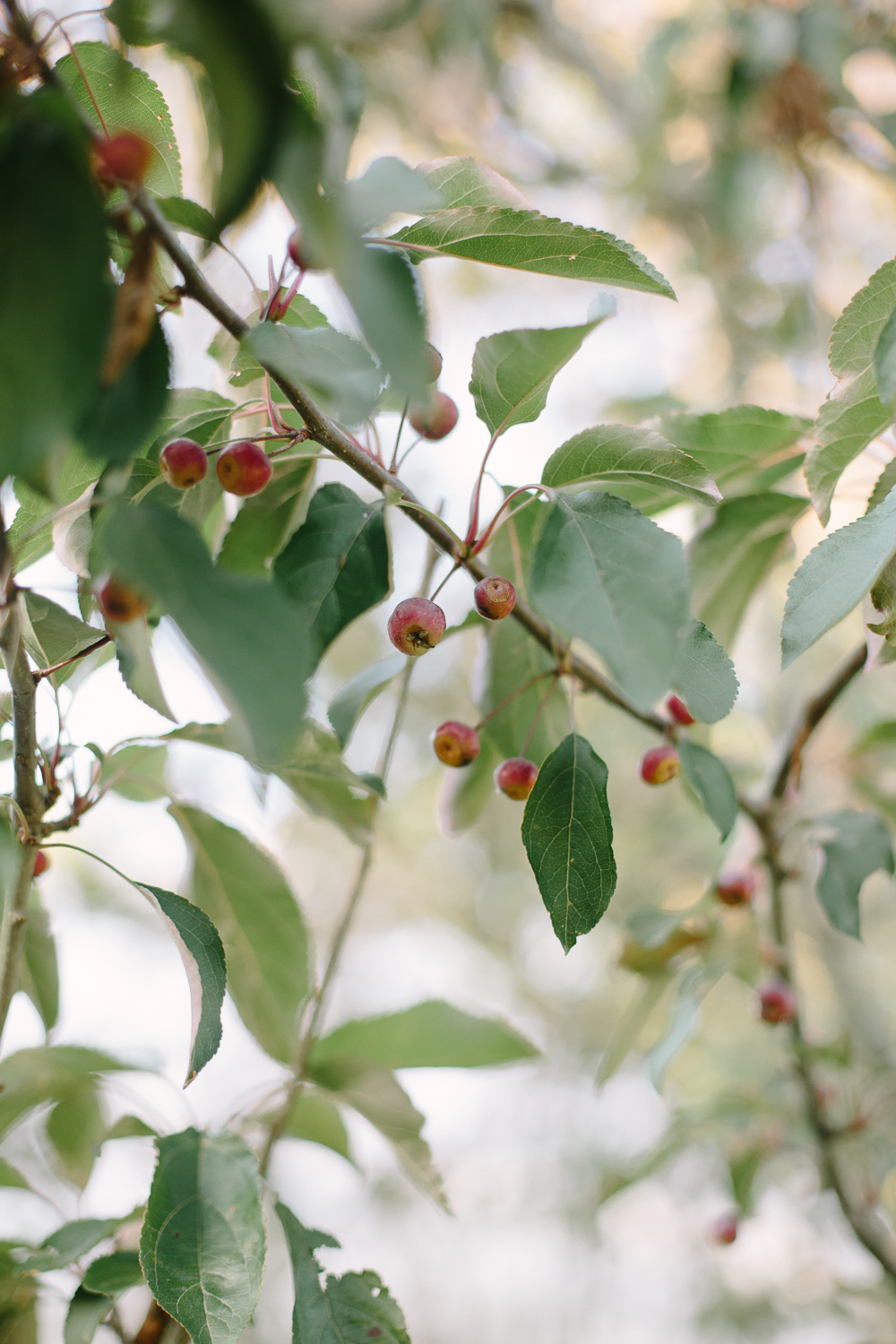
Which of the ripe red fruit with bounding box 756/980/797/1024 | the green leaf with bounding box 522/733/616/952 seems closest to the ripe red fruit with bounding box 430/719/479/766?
the green leaf with bounding box 522/733/616/952

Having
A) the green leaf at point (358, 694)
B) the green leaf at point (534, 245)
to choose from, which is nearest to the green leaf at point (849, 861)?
the green leaf at point (358, 694)

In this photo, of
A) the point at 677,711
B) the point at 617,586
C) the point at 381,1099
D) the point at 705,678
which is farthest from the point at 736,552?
the point at 381,1099

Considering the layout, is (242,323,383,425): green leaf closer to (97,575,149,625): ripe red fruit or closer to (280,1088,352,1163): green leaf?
(97,575,149,625): ripe red fruit

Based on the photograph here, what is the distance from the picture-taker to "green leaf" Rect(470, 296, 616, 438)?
1.57 ft

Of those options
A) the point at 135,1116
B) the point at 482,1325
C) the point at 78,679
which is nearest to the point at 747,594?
the point at 78,679

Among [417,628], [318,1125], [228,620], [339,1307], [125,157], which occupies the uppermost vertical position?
[125,157]

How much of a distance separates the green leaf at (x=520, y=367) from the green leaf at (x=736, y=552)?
14.6 inches

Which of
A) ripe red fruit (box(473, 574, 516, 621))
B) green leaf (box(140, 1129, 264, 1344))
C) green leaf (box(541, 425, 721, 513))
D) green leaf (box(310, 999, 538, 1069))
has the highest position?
green leaf (box(541, 425, 721, 513))

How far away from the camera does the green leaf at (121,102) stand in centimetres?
52

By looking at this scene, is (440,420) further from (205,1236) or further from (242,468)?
(205,1236)

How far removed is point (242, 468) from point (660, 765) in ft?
1.48

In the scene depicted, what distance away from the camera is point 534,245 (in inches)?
20.2

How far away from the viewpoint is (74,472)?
1.82 ft

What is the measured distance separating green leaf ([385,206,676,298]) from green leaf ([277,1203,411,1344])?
725 mm
